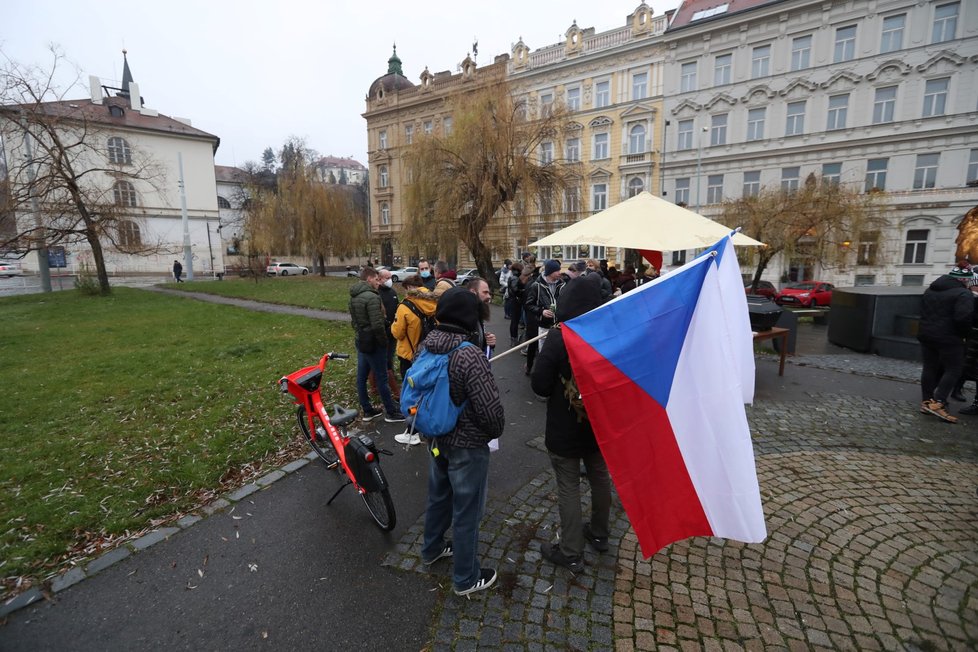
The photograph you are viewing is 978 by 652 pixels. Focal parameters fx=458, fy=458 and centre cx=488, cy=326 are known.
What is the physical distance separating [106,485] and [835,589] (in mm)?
6311

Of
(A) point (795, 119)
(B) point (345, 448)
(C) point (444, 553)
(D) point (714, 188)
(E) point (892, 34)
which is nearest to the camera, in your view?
(C) point (444, 553)

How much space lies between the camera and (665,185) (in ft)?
115

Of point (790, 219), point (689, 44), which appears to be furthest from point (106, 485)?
point (689, 44)

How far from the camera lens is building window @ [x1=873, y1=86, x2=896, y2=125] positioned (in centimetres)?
2830

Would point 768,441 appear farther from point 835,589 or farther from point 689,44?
point 689,44

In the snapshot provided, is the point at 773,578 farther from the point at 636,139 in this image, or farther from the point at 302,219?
the point at 636,139

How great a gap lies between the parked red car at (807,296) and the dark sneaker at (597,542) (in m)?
23.2

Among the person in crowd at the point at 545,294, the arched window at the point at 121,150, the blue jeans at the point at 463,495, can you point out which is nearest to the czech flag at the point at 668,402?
the blue jeans at the point at 463,495

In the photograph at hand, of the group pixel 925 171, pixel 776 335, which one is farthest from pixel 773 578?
pixel 925 171

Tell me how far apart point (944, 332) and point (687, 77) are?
114ft

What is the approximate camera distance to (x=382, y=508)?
12.5 feet

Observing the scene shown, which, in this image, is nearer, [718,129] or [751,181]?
[751,181]

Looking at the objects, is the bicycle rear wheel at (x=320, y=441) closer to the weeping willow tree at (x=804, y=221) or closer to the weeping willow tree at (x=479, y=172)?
the weeping willow tree at (x=479, y=172)

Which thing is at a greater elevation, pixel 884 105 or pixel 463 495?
pixel 884 105
